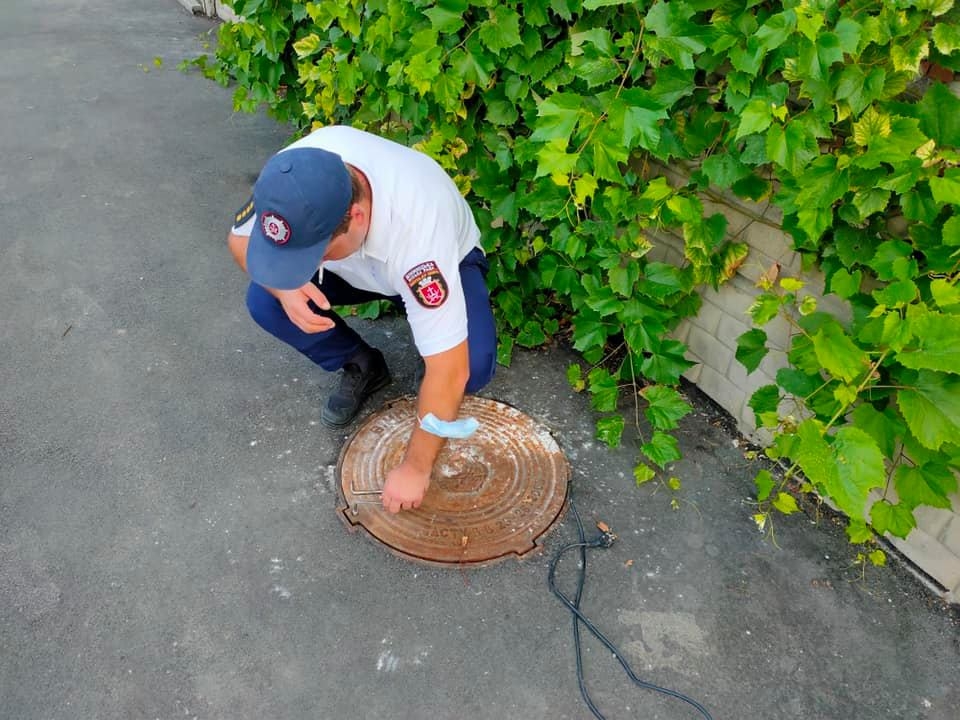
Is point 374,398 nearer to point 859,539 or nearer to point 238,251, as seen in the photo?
point 238,251

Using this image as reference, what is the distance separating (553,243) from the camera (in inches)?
99.3

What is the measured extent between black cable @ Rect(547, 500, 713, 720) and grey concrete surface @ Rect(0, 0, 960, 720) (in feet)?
0.08

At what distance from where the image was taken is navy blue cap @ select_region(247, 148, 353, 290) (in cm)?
167

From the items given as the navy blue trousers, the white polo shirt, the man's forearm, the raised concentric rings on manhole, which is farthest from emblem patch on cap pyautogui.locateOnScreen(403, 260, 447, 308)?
the raised concentric rings on manhole

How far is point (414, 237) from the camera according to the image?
1936mm

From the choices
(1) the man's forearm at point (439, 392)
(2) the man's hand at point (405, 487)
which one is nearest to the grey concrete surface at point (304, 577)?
(2) the man's hand at point (405, 487)

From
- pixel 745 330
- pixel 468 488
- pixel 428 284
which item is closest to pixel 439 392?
pixel 428 284

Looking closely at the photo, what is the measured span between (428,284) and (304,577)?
953 millimetres

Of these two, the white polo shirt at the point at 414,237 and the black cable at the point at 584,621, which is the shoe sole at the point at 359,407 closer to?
the white polo shirt at the point at 414,237

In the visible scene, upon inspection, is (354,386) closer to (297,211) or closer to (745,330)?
(297,211)

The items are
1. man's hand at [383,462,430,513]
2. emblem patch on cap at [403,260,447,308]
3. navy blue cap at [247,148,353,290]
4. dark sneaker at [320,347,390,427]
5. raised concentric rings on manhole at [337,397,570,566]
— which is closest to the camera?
navy blue cap at [247,148,353,290]

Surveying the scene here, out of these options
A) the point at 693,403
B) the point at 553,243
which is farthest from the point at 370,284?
the point at 693,403

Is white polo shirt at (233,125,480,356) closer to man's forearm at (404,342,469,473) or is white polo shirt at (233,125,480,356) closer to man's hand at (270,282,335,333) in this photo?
man's forearm at (404,342,469,473)

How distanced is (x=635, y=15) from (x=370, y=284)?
1.18m
